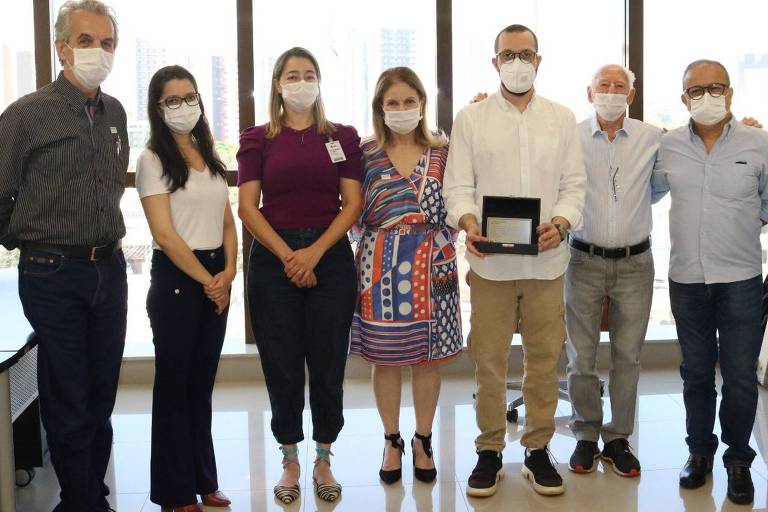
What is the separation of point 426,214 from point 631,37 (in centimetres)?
258

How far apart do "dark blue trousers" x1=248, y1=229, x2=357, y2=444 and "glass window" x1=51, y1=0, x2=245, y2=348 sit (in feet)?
6.58

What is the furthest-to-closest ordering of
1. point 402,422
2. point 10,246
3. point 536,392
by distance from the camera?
point 402,422 < point 536,392 < point 10,246

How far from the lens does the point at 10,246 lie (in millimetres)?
2480

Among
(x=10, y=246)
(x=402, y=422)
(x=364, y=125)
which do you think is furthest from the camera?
(x=364, y=125)

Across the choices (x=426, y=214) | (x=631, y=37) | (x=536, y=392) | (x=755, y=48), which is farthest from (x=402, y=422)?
(x=755, y=48)

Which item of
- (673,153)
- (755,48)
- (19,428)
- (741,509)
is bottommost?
(741,509)

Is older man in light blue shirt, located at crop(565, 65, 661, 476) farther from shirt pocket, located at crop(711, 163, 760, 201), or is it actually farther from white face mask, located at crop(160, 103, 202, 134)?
white face mask, located at crop(160, 103, 202, 134)

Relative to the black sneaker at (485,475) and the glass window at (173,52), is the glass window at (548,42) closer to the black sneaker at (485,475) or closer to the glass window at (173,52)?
the glass window at (173,52)

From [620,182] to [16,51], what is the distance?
3.59m

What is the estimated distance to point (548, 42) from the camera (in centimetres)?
484

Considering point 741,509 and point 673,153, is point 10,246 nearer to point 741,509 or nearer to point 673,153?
point 673,153

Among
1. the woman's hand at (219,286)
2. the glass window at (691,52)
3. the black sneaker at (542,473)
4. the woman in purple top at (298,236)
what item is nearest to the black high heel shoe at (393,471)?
the woman in purple top at (298,236)

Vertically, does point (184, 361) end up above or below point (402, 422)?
above

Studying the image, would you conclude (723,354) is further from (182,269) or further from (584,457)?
(182,269)
